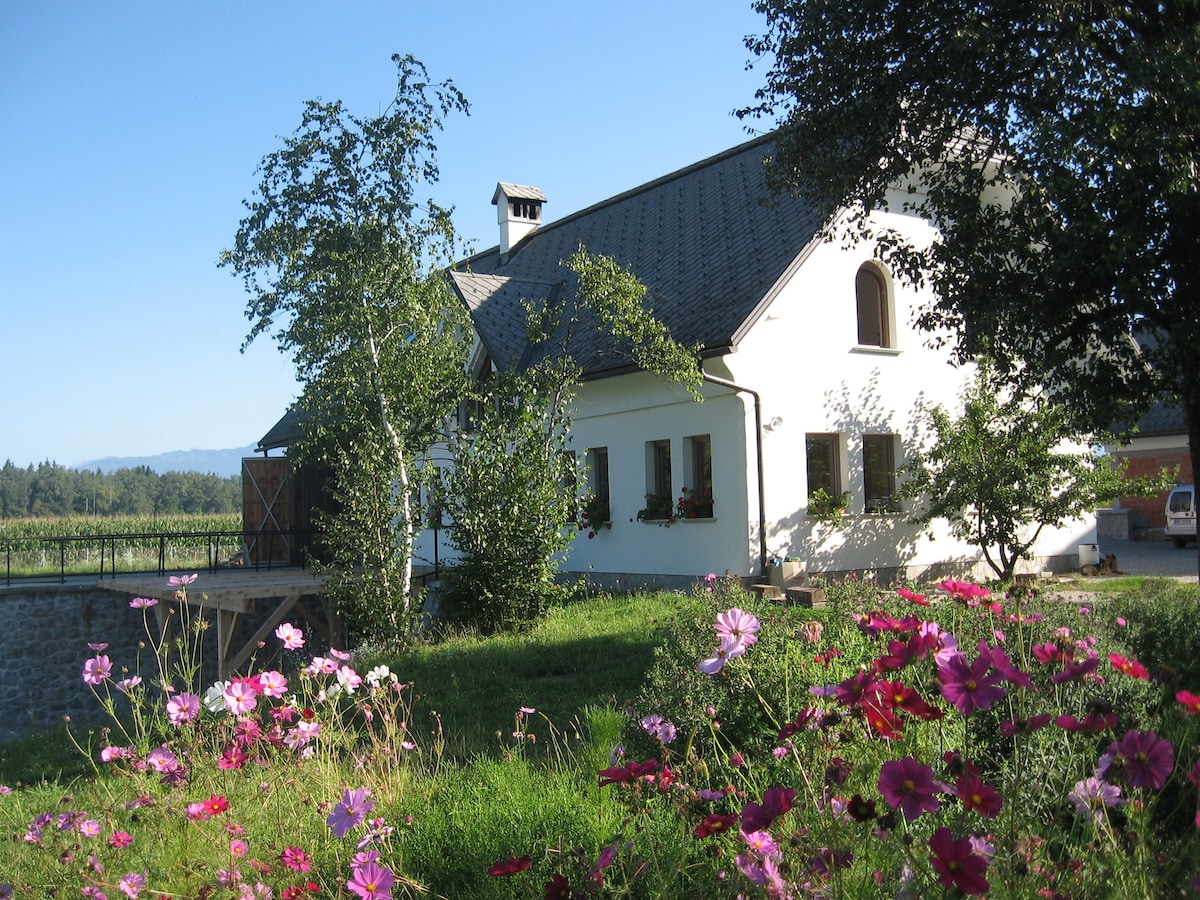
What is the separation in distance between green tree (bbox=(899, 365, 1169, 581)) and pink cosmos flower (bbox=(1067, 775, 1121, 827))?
43.1 feet

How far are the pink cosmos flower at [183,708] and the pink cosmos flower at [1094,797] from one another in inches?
→ 121

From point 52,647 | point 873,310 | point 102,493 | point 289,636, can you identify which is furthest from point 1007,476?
point 102,493

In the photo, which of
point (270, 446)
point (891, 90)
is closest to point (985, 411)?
point (891, 90)

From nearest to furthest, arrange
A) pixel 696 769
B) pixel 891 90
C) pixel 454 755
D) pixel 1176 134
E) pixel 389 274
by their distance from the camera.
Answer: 1. pixel 696 769
2. pixel 454 755
3. pixel 1176 134
4. pixel 891 90
5. pixel 389 274

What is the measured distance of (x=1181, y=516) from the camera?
2511cm

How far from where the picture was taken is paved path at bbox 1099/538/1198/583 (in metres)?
18.1

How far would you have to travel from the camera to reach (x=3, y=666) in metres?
17.0

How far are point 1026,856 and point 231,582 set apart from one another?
Answer: 1670 cm

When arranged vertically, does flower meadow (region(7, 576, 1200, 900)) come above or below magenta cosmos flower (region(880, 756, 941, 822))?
below

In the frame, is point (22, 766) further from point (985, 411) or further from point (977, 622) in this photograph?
point (985, 411)

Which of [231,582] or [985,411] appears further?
[231,582]

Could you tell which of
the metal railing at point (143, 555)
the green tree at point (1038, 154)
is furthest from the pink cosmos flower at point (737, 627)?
the metal railing at point (143, 555)

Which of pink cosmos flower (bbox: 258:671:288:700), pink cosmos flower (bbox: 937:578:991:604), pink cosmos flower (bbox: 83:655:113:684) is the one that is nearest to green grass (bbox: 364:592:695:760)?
pink cosmos flower (bbox: 258:671:288:700)

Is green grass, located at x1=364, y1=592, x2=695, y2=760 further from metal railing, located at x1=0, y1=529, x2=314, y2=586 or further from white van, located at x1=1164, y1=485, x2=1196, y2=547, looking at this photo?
white van, located at x1=1164, y1=485, x2=1196, y2=547
